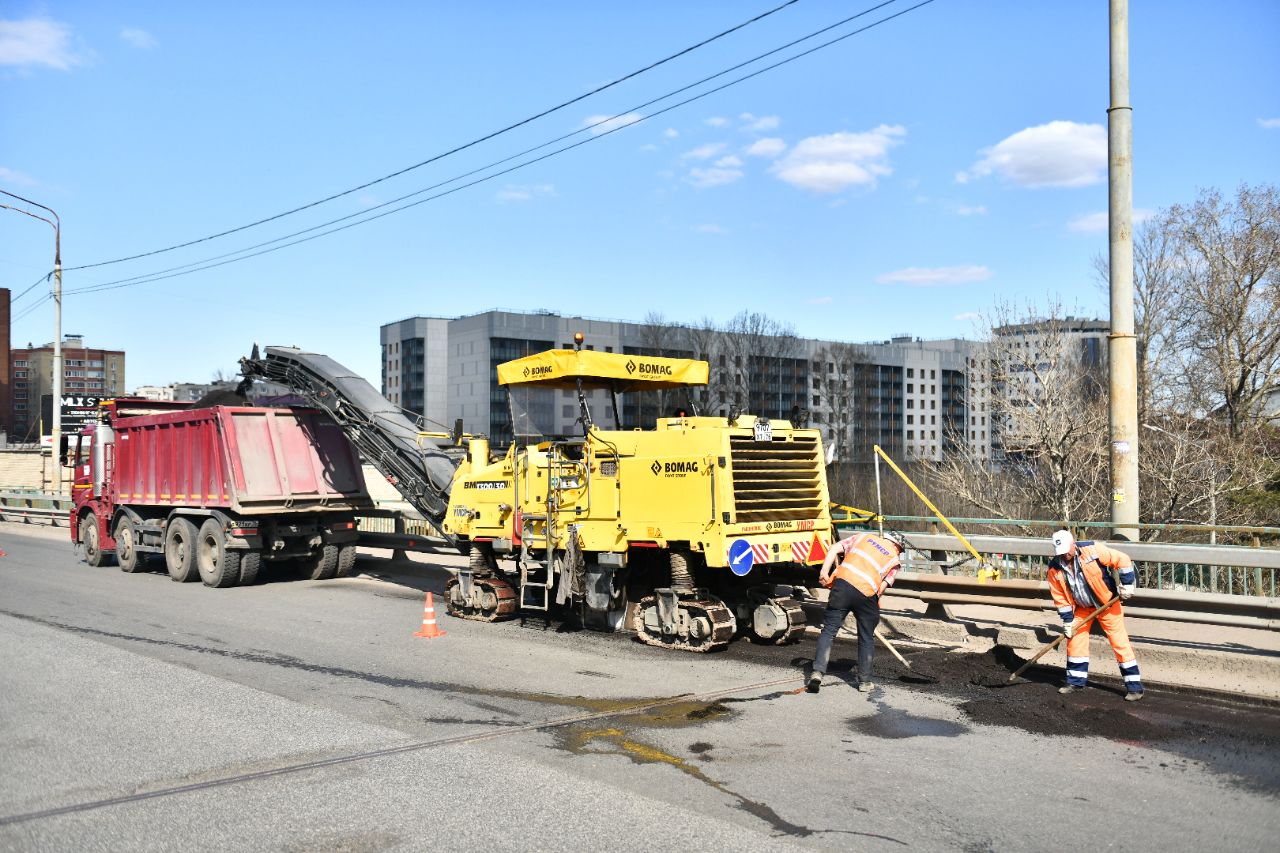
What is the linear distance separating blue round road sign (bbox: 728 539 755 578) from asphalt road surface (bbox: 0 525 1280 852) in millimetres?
915

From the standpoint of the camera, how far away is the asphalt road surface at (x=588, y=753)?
18.1 ft

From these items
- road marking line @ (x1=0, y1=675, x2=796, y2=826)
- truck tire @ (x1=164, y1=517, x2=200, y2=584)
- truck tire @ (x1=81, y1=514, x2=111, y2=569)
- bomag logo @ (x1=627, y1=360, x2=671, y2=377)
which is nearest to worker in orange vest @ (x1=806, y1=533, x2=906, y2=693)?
road marking line @ (x1=0, y1=675, x2=796, y2=826)

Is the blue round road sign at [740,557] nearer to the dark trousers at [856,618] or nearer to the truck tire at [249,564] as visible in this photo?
the dark trousers at [856,618]

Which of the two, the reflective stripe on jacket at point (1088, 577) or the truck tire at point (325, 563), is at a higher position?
the reflective stripe on jacket at point (1088, 577)

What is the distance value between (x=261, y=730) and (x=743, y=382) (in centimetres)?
7315

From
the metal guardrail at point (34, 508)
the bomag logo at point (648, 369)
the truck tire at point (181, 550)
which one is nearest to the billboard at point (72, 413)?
the metal guardrail at point (34, 508)

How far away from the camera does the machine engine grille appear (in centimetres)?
1045

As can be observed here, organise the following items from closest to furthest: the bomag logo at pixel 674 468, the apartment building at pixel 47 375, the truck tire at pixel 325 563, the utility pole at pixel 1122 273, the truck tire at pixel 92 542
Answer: the utility pole at pixel 1122 273
the bomag logo at pixel 674 468
the truck tire at pixel 325 563
the truck tire at pixel 92 542
the apartment building at pixel 47 375

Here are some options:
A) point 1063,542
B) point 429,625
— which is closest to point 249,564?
point 429,625

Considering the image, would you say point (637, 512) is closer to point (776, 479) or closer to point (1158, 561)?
point (776, 479)

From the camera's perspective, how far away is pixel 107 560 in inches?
816

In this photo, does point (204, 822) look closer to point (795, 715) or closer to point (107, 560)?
point (795, 715)

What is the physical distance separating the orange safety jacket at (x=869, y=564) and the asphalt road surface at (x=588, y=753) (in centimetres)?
88

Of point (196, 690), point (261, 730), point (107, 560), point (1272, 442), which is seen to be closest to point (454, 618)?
point (196, 690)
